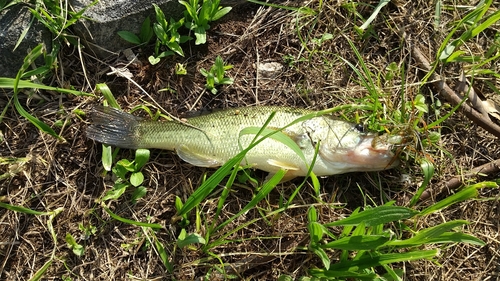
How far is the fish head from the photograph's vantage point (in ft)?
11.5

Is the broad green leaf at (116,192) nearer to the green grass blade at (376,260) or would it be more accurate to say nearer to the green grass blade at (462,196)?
the green grass blade at (376,260)

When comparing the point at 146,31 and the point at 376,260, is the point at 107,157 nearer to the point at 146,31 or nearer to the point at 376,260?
the point at 146,31

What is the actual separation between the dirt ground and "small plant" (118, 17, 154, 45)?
10 centimetres

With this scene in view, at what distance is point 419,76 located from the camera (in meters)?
4.01

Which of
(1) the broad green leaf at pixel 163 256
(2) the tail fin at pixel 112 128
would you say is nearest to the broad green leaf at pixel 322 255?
(1) the broad green leaf at pixel 163 256

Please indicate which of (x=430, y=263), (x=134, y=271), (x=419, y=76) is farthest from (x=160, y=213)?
(x=419, y=76)

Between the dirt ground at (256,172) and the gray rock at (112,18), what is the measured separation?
14cm

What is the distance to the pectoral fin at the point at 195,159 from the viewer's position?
3.56m

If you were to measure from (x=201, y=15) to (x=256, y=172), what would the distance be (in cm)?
140

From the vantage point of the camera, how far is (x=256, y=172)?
3740 mm

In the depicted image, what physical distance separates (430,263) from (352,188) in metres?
0.89


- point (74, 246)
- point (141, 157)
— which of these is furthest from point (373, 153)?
point (74, 246)

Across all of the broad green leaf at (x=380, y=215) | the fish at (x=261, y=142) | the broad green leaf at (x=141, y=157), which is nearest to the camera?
Answer: the broad green leaf at (x=380, y=215)

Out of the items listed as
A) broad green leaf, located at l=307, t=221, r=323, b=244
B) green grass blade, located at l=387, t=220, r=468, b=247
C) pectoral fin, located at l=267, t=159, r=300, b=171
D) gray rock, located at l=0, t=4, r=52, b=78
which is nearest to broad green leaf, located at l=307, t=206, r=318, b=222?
broad green leaf, located at l=307, t=221, r=323, b=244
